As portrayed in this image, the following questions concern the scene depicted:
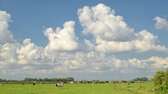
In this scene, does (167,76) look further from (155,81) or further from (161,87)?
(161,87)

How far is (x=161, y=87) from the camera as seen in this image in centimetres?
5316

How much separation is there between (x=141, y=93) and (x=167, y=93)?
16146 mm

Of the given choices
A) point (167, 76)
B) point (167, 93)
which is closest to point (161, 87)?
point (167, 93)

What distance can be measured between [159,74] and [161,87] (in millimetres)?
15909

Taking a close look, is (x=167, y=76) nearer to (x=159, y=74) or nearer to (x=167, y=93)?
(x=159, y=74)

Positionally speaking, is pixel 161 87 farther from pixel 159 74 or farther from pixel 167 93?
pixel 159 74

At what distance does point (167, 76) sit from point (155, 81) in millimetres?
3325

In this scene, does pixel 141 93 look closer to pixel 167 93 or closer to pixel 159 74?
pixel 159 74

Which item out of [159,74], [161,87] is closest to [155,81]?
[159,74]

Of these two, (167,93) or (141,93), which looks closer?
(167,93)

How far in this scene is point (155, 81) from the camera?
68.8 meters

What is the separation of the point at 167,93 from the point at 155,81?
17.7m

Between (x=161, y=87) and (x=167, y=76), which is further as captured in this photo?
(x=167, y=76)

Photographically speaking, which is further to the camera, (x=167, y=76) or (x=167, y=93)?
(x=167, y=76)
